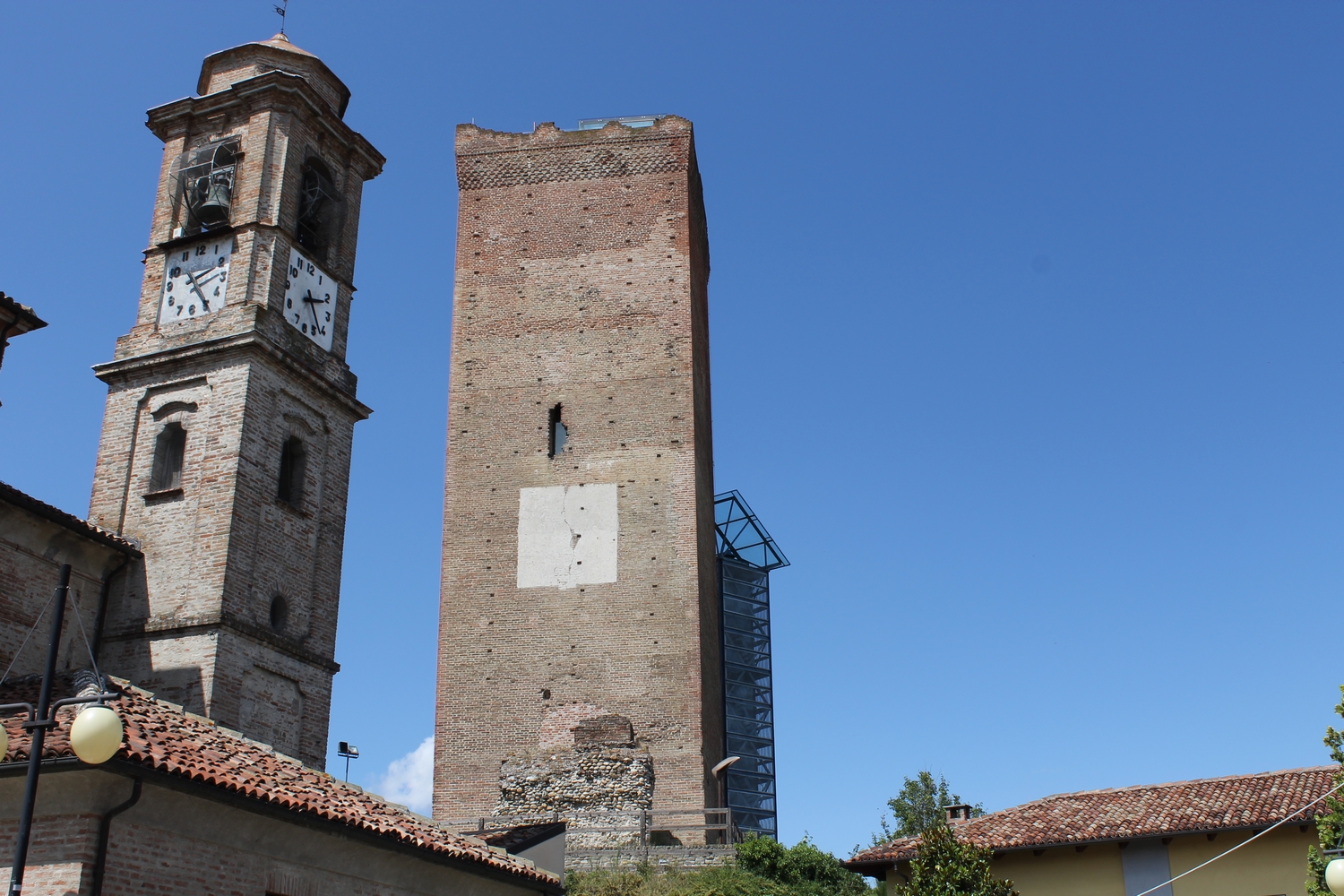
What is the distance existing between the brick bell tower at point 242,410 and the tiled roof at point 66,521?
0.31 metres

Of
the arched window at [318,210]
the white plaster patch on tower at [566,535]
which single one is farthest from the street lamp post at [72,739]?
the white plaster patch on tower at [566,535]

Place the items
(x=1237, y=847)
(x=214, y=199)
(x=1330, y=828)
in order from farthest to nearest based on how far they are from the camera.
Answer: (x=214, y=199), (x=1237, y=847), (x=1330, y=828)

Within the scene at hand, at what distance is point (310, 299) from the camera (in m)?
18.5

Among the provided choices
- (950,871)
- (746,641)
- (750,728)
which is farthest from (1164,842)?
(746,641)

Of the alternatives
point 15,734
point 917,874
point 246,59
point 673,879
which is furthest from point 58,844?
point 246,59

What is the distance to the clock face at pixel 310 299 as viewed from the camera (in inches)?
711

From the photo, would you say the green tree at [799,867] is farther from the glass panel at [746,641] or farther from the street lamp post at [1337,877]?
the glass panel at [746,641]

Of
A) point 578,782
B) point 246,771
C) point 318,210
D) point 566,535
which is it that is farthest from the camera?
point 566,535

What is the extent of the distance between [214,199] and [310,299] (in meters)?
1.94

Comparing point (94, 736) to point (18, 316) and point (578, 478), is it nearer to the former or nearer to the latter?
point (18, 316)

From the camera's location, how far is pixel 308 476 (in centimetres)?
1758

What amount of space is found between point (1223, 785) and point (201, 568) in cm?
1361

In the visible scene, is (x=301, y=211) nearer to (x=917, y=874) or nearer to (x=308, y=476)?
(x=308, y=476)

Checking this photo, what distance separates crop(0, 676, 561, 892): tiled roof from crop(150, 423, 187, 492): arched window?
5.29m
